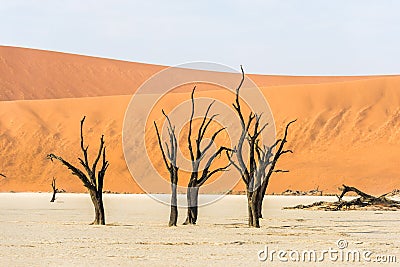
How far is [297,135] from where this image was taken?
3223 inches

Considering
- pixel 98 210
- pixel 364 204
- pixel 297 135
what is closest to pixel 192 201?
pixel 98 210

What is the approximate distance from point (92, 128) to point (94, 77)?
51.0m

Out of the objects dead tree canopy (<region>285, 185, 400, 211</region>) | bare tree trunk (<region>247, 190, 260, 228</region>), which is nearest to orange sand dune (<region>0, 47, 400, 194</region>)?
dead tree canopy (<region>285, 185, 400, 211</region>)

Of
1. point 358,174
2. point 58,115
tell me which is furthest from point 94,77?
point 358,174

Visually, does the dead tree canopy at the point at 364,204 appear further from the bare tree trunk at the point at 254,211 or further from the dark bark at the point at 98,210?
the dark bark at the point at 98,210

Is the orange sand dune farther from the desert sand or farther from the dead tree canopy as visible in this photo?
the desert sand

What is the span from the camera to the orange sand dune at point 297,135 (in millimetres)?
72000

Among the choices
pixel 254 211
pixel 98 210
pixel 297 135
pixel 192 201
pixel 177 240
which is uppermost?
pixel 297 135

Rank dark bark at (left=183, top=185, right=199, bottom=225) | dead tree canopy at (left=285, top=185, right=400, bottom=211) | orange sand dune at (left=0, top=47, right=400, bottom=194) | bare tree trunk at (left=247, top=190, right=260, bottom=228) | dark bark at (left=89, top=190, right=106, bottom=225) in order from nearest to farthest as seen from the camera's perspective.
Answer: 1. bare tree trunk at (left=247, top=190, right=260, bottom=228)
2. dark bark at (left=89, top=190, right=106, bottom=225)
3. dark bark at (left=183, top=185, right=199, bottom=225)
4. dead tree canopy at (left=285, top=185, right=400, bottom=211)
5. orange sand dune at (left=0, top=47, right=400, bottom=194)

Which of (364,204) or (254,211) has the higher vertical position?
(364,204)

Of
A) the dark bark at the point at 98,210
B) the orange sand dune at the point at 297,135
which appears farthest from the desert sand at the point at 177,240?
the orange sand dune at the point at 297,135

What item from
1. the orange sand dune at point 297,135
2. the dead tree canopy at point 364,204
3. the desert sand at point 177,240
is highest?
the orange sand dune at point 297,135

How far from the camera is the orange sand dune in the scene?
2835 inches

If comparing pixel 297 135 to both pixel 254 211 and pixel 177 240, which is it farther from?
pixel 177 240
